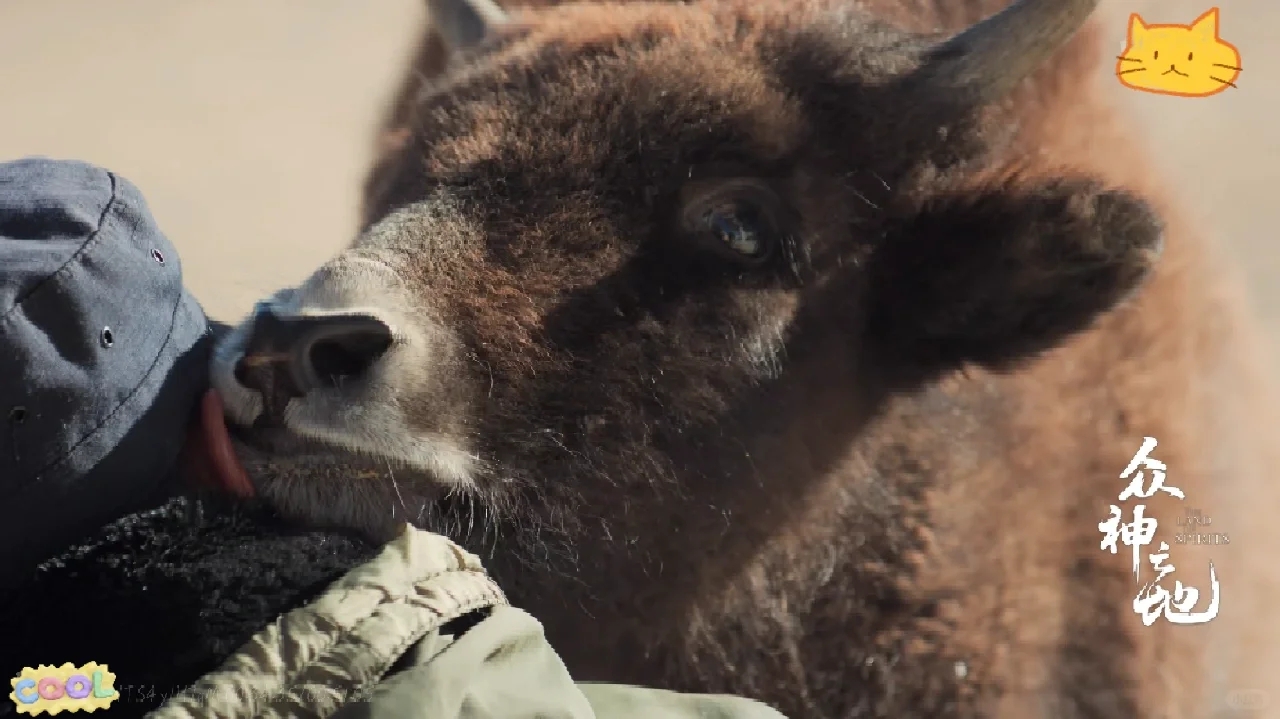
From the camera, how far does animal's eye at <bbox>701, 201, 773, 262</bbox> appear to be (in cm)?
181

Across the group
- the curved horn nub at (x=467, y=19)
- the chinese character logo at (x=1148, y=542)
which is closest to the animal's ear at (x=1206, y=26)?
the chinese character logo at (x=1148, y=542)

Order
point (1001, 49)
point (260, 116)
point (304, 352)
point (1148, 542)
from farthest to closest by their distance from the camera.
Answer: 1. point (260, 116)
2. point (1148, 542)
3. point (1001, 49)
4. point (304, 352)

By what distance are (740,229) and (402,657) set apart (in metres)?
0.95

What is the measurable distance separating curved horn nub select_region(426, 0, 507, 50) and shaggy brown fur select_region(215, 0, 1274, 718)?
0.23m

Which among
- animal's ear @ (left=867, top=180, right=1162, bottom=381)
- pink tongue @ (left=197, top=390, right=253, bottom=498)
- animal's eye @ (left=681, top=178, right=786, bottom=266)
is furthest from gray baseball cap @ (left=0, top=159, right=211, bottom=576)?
animal's ear @ (left=867, top=180, right=1162, bottom=381)

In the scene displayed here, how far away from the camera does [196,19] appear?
197 inches

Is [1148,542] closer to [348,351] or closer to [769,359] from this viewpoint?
[769,359]

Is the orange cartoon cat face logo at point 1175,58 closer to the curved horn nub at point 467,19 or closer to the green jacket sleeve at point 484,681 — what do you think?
the curved horn nub at point 467,19

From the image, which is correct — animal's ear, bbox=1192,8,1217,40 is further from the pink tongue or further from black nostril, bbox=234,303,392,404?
the pink tongue

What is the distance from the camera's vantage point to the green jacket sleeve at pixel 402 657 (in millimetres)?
1010

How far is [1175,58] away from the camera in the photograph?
2.40 meters

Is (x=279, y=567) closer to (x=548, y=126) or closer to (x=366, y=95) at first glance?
(x=548, y=126)

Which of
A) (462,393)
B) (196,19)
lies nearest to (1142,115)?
(462,393)

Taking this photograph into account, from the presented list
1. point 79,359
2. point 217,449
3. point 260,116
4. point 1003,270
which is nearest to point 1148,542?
point 1003,270
